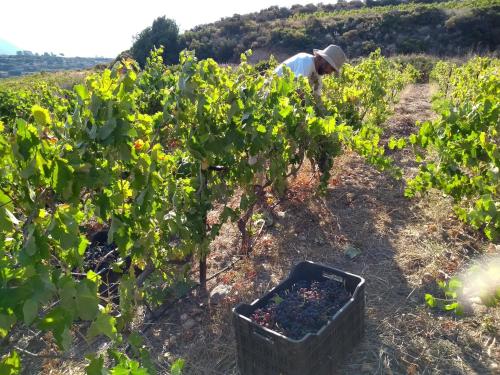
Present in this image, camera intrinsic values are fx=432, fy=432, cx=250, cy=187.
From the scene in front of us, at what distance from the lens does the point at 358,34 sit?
25.0m

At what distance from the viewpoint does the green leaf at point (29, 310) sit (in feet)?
3.32

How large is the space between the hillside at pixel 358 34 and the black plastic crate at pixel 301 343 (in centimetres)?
2191

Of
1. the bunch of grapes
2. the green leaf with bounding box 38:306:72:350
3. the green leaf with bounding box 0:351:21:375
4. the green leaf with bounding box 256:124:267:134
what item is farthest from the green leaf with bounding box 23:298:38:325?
the green leaf with bounding box 256:124:267:134

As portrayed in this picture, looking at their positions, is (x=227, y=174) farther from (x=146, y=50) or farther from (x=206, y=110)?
(x=146, y=50)

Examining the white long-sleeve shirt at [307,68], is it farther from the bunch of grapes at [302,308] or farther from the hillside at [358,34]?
the hillside at [358,34]

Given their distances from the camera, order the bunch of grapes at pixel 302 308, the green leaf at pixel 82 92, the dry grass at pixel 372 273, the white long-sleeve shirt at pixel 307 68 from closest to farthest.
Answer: the green leaf at pixel 82 92 → the bunch of grapes at pixel 302 308 → the dry grass at pixel 372 273 → the white long-sleeve shirt at pixel 307 68

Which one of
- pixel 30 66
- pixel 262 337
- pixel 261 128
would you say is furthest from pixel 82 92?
pixel 30 66

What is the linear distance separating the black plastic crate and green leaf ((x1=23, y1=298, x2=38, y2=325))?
999mm

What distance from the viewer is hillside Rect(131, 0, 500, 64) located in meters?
22.1

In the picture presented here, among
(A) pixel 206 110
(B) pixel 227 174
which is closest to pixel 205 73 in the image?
(A) pixel 206 110

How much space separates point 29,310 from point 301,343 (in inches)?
40.9

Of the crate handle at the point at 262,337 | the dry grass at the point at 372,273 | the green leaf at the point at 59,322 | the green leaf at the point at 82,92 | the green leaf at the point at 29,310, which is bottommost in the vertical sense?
the dry grass at the point at 372,273

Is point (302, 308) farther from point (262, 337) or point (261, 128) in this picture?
point (261, 128)

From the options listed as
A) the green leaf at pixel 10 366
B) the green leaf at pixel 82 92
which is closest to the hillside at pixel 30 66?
the green leaf at pixel 82 92
